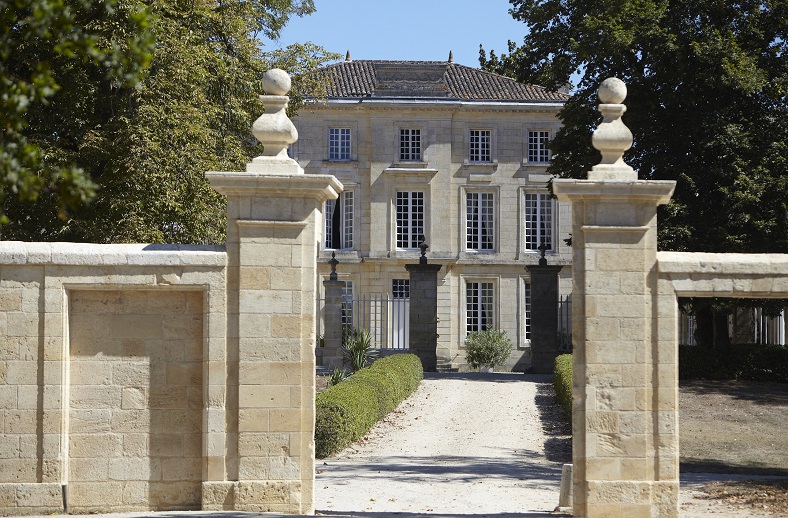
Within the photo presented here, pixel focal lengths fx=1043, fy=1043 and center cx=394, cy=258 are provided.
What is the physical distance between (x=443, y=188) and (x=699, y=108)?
14.4 meters

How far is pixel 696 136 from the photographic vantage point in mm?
23969

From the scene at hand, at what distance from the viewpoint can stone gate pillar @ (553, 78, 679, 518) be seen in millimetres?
8703

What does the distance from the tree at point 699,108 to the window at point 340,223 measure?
44.4 feet

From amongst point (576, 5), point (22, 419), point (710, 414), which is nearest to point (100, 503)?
point (22, 419)

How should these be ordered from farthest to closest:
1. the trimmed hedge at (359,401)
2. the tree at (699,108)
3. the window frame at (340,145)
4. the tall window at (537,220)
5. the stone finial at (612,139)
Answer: the tall window at (537,220)
the window frame at (340,145)
the tree at (699,108)
the trimmed hedge at (359,401)
the stone finial at (612,139)

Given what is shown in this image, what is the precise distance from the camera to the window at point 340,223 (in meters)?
37.7

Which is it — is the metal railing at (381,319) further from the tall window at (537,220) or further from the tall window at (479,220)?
the tall window at (537,220)

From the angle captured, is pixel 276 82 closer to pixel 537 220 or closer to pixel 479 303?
pixel 479 303

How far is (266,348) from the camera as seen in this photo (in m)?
8.78

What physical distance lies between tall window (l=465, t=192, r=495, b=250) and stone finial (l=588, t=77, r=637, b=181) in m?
28.7

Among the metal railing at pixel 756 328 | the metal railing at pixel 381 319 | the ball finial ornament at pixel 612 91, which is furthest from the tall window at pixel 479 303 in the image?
the ball finial ornament at pixel 612 91

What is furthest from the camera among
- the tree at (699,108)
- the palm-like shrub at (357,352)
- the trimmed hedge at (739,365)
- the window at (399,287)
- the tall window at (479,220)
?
the tall window at (479,220)

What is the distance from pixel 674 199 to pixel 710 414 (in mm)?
5964

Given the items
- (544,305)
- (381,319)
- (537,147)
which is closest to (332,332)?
(381,319)
